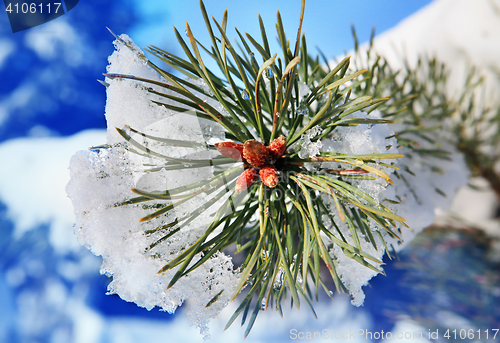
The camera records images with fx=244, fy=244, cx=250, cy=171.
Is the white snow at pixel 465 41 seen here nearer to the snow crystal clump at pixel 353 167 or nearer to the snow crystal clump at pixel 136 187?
the snow crystal clump at pixel 353 167

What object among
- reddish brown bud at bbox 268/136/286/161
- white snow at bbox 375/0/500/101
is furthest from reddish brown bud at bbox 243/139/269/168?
white snow at bbox 375/0/500/101

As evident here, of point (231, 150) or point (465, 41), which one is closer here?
point (231, 150)

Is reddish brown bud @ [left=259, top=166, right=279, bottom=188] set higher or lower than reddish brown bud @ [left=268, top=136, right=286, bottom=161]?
lower

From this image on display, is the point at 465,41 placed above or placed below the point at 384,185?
above

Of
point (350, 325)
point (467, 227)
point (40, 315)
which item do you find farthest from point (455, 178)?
point (40, 315)

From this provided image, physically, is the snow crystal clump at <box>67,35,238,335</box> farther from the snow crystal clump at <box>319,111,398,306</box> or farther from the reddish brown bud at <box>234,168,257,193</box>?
the snow crystal clump at <box>319,111,398,306</box>

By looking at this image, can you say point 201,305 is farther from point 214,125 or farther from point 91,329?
point 91,329

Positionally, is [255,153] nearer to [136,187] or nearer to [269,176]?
[269,176]

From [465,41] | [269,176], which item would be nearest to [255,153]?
[269,176]
